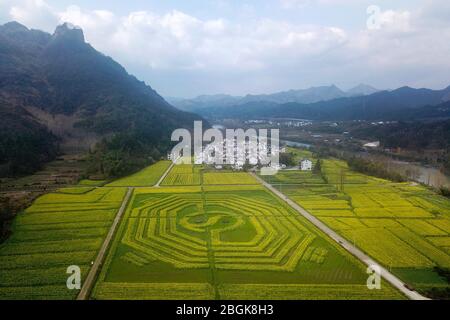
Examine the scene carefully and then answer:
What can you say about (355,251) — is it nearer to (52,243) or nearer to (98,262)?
(98,262)

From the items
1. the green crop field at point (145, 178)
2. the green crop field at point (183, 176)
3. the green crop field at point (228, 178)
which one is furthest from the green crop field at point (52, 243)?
the green crop field at point (228, 178)

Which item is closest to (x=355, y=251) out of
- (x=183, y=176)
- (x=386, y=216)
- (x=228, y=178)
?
(x=386, y=216)

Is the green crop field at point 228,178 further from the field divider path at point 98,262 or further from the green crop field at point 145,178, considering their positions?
the field divider path at point 98,262

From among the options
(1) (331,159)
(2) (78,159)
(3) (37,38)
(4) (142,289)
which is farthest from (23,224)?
(3) (37,38)

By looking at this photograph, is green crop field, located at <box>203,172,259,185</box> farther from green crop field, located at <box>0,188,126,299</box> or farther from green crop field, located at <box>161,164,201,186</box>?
green crop field, located at <box>0,188,126,299</box>

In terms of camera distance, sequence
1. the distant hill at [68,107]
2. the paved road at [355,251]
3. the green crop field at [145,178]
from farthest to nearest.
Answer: the distant hill at [68,107], the green crop field at [145,178], the paved road at [355,251]

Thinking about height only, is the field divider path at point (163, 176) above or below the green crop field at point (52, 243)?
above

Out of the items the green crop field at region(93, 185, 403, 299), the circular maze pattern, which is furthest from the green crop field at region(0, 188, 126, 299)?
the circular maze pattern
